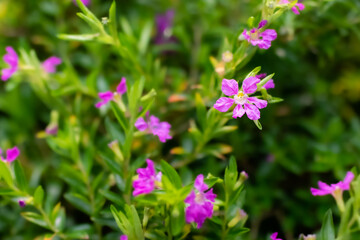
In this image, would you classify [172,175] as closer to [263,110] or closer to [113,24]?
[113,24]

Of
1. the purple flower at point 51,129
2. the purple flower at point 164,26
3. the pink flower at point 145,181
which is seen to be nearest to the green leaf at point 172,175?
the pink flower at point 145,181

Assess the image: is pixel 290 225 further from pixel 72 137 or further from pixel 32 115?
pixel 32 115

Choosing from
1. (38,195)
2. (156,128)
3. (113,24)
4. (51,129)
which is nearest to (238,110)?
(156,128)

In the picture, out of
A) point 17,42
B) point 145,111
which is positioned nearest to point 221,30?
point 145,111

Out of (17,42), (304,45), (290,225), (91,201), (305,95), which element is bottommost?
(290,225)

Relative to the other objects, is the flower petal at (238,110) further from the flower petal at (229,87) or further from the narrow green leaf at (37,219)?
the narrow green leaf at (37,219)

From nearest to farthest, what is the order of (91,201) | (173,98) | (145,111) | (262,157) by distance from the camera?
(145,111)
(91,201)
(173,98)
(262,157)

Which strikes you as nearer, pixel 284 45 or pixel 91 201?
pixel 91 201

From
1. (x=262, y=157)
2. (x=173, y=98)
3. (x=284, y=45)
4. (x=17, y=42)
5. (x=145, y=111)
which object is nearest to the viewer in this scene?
(x=145, y=111)
